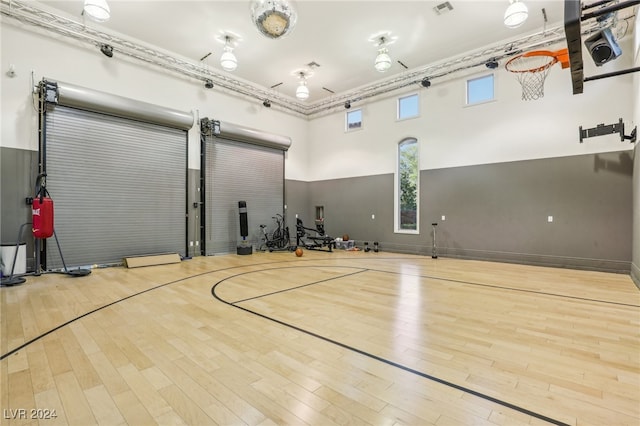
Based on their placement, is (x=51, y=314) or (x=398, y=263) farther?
(x=398, y=263)

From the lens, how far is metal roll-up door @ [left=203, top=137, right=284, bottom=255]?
8.70m

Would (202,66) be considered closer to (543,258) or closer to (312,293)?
(312,293)

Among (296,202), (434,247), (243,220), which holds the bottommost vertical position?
(434,247)

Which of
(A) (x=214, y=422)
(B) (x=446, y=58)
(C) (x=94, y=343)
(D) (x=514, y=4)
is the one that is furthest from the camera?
(B) (x=446, y=58)

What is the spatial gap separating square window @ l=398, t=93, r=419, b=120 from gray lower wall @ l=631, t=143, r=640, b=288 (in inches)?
196

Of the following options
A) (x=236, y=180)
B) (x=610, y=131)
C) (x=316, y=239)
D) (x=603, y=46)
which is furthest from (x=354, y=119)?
(x=603, y=46)

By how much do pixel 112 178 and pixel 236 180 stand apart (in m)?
3.26

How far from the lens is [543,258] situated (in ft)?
22.5

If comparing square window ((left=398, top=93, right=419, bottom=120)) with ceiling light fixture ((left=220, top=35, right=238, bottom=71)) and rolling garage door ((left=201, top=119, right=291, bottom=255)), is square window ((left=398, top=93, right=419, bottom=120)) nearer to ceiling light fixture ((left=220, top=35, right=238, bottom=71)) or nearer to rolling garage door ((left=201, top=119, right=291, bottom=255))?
rolling garage door ((left=201, top=119, right=291, bottom=255))

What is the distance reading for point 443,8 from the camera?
6.10 metres

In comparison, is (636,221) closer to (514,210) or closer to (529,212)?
(529,212)

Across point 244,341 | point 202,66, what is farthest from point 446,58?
point 244,341

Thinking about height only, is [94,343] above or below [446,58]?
below

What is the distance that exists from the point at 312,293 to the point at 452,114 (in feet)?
21.6
